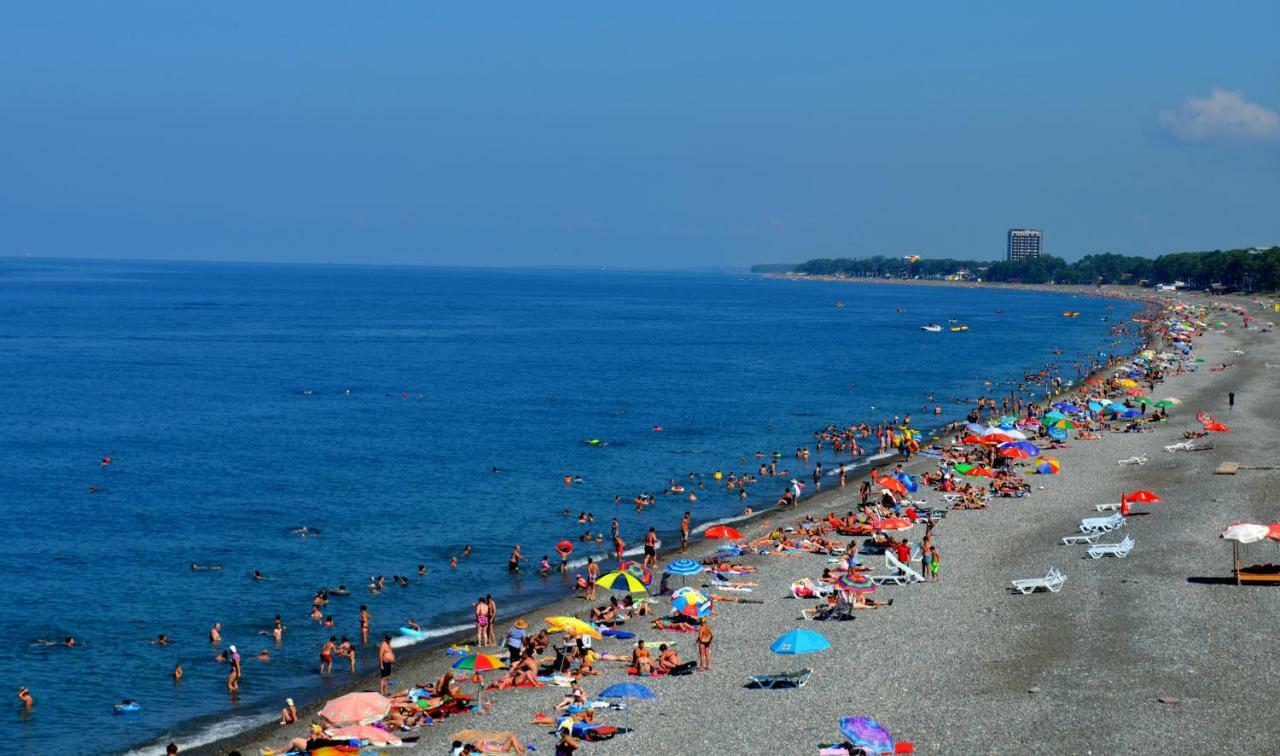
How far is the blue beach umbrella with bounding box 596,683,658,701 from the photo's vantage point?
80.2ft

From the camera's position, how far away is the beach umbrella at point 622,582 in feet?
108

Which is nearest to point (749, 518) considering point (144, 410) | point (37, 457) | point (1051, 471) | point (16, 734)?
point (1051, 471)

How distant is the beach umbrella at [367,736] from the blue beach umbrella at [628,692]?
4367 mm

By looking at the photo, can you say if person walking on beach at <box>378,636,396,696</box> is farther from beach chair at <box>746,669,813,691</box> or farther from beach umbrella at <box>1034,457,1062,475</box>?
beach umbrella at <box>1034,457,1062,475</box>

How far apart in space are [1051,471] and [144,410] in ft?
182

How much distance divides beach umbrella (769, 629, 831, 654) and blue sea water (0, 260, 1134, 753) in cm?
1030

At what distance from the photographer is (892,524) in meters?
39.7

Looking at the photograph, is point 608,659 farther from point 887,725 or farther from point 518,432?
point 518,432

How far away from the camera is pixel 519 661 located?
1065 inches

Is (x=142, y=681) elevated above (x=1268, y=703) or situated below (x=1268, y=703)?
below

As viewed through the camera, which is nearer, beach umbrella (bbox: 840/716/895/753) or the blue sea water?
beach umbrella (bbox: 840/716/895/753)

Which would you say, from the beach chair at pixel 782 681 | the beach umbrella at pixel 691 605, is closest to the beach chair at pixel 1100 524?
the beach umbrella at pixel 691 605

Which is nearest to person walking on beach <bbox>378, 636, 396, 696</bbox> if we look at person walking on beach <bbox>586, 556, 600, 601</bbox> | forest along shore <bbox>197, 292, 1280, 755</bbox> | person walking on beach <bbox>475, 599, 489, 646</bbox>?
forest along shore <bbox>197, 292, 1280, 755</bbox>

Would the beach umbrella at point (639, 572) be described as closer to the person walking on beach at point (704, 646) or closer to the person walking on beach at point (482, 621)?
the person walking on beach at point (482, 621)
